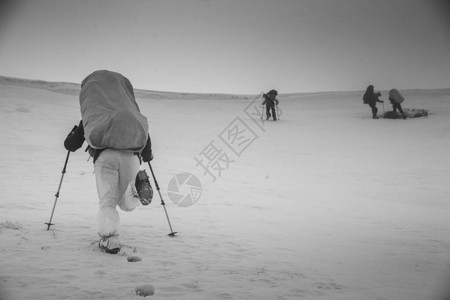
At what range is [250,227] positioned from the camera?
21.2ft

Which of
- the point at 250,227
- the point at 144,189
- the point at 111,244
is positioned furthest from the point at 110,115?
the point at 250,227

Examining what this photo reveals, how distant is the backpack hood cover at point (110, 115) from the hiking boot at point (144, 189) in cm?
33

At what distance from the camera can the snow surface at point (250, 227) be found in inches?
151

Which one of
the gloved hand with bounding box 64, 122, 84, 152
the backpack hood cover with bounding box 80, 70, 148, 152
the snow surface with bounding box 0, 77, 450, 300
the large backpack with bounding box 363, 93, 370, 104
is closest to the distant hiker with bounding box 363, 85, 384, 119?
the large backpack with bounding box 363, 93, 370, 104

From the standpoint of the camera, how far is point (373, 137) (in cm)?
1795

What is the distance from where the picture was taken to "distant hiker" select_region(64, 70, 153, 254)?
441 cm

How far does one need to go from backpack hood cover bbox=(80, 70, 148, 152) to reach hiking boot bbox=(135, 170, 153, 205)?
0.33 m

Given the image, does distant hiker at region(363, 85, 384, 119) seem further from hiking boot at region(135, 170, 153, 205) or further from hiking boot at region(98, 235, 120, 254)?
Result: hiking boot at region(98, 235, 120, 254)

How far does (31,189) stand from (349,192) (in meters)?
7.20

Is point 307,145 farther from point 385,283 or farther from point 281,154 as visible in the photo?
point 385,283

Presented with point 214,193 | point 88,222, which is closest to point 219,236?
point 88,222

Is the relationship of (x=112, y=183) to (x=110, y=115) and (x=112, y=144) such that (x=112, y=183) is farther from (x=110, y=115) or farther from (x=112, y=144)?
(x=110, y=115)

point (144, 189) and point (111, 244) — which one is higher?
point (144, 189)

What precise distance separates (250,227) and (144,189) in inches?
95.2
